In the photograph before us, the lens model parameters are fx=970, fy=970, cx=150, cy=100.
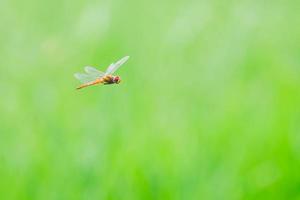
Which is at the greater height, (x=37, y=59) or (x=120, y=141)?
(x=37, y=59)

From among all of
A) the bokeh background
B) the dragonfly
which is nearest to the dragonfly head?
the dragonfly

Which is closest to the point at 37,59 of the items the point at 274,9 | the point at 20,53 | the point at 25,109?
the point at 20,53

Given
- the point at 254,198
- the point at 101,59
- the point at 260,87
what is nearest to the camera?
the point at 254,198

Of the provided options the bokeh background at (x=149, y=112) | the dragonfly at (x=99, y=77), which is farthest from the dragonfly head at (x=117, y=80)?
the bokeh background at (x=149, y=112)

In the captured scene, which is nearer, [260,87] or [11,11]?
[260,87]

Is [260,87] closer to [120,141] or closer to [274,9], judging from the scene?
[120,141]

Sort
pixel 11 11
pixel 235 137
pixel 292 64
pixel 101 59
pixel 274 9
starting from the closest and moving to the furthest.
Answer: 1. pixel 235 137
2. pixel 101 59
3. pixel 292 64
4. pixel 11 11
5. pixel 274 9

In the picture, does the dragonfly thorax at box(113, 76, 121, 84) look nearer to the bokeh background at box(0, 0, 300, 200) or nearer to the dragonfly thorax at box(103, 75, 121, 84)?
the dragonfly thorax at box(103, 75, 121, 84)
